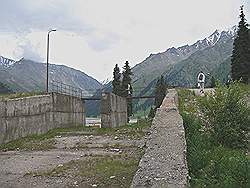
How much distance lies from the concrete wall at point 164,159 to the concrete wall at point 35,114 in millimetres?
9521

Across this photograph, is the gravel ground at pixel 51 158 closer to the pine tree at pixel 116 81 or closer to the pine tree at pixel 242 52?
the pine tree at pixel 242 52

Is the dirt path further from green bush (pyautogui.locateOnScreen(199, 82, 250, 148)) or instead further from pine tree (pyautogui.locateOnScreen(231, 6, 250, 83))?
pine tree (pyautogui.locateOnScreen(231, 6, 250, 83))

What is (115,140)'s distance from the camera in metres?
20.4

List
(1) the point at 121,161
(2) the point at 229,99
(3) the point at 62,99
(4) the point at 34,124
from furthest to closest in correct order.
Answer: (3) the point at 62,99, (4) the point at 34,124, (2) the point at 229,99, (1) the point at 121,161

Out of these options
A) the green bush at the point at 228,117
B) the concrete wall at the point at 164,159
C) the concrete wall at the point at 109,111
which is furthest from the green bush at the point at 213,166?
the concrete wall at the point at 109,111

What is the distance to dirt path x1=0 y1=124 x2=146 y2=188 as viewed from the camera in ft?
36.4

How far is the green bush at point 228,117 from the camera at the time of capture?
1619cm

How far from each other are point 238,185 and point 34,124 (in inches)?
696

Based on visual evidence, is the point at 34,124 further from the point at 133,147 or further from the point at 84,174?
the point at 84,174

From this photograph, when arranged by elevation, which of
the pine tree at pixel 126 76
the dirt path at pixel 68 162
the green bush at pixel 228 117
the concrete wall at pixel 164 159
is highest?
the pine tree at pixel 126 76

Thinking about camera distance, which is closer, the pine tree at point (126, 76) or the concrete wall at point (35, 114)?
the concrete wall at point (35, 114)

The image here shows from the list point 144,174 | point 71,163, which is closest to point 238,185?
point 144,174

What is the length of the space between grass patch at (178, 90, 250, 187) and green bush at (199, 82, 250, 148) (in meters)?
0.49

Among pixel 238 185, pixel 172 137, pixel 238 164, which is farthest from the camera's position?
pixel 172 137
